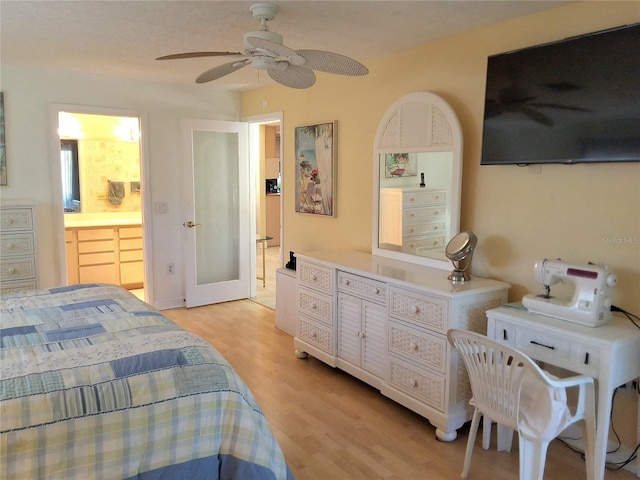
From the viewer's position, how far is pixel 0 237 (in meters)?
4.07

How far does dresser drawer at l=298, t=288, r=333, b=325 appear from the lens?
3601mm

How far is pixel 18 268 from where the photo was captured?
4191 millimetres

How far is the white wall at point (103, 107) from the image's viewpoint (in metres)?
4.36

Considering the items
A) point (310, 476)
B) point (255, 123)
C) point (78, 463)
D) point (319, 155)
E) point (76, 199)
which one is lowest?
point (310, 476)

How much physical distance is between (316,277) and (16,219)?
8.50 feet

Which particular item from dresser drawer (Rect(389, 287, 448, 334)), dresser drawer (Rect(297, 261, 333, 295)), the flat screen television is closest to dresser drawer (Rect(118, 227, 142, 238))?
dresser drawer (Rect(297, 261, 333, 295))

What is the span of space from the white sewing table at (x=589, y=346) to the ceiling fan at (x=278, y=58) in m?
1.50

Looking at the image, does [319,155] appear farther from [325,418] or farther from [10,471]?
[10,471]

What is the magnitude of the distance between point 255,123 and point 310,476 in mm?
3977

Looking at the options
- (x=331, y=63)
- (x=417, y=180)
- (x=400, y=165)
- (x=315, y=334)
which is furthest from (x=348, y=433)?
(x=331, y=63)

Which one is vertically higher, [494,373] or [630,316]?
[630,316]

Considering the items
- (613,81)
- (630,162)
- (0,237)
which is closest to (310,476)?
(630,162)

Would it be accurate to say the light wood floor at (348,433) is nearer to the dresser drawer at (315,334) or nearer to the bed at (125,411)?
the dresser drawer at (315,334)

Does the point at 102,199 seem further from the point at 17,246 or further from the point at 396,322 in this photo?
the point at 396,322
